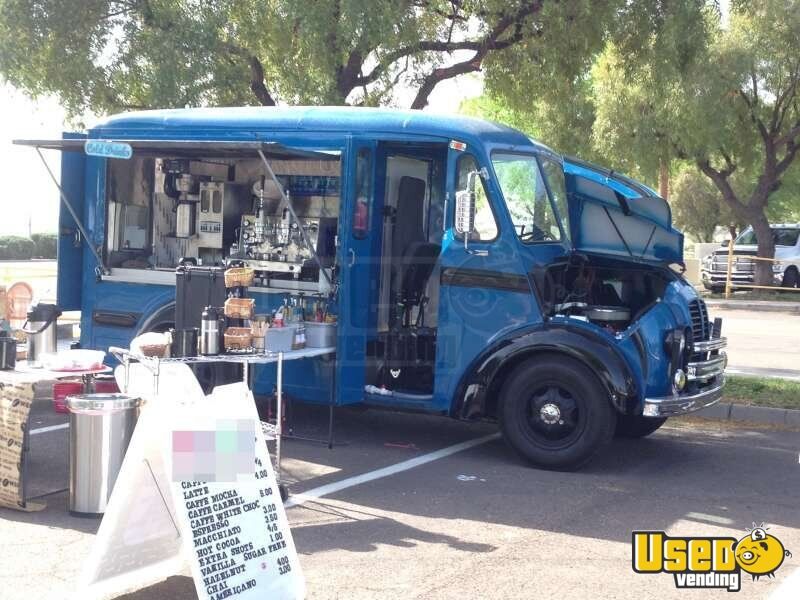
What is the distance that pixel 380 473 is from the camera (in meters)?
7.66

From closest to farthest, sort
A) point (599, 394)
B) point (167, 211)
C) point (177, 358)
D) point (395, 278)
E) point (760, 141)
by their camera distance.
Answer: point (177, 358) → point (599, 394) → point (395, 278) → point (167, 211) → point (760, 141)

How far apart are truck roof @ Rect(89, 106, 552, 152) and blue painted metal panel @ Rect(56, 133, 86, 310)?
1.30 feet

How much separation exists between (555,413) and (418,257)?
6.00ft

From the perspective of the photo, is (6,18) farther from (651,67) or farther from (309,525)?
(309,525)

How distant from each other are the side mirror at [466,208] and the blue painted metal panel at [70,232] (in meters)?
3.77

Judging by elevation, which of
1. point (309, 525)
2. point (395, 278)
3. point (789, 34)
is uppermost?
point (789, 34)

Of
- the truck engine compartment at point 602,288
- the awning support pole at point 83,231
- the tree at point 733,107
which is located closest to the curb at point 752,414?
the truck engine compartment at point 602,288

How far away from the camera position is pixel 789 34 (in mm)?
25000

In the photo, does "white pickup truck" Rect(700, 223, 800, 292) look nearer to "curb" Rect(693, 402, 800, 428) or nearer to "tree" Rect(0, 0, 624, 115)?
"tree" Rect(0, 0, 624, 115)

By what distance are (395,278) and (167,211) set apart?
2.45m

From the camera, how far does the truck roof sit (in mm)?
8250

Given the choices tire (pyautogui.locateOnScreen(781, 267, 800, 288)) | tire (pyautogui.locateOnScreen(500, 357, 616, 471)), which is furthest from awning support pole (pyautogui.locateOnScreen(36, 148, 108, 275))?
tire (pyautogui.locateOnScreen(781, 267, 800, 288))

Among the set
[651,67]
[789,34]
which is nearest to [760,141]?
[789,34]

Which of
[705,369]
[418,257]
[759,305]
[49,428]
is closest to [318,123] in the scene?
[418,257]
